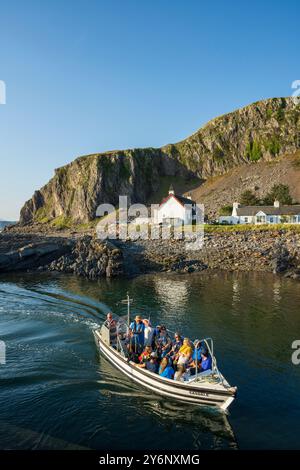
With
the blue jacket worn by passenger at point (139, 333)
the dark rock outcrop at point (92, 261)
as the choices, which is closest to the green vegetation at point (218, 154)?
the dark rock outcrop at point (92, 261)

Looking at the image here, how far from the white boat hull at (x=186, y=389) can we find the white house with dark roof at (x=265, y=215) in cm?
7398

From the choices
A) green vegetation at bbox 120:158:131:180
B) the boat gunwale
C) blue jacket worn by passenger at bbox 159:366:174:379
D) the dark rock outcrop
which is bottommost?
the boat gunwale

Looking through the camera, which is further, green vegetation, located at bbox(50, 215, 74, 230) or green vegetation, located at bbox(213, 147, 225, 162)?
green vegetation, located at bbox(213, 147, 225, 162)

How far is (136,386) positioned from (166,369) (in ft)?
9.81

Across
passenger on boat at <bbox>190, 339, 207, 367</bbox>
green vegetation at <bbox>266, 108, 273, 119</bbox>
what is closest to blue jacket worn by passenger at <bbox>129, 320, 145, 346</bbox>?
passenger on boat at <bbox>190, 339, 207, 367</bbox>

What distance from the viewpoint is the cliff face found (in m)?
145

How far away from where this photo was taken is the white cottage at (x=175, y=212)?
9562 cm

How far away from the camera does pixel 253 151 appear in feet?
483

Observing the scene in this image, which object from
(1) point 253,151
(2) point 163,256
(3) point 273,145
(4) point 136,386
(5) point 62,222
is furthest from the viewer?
(5) point 62,222

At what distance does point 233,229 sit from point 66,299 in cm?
4524

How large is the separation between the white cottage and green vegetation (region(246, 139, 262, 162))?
→ 59878 millimetres

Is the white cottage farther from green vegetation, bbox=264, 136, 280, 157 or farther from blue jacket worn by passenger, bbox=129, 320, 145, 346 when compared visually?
blue jacket worn by passenger, bbox=129, 320, 145, 346

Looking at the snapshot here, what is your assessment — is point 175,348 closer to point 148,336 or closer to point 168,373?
point 168,373
